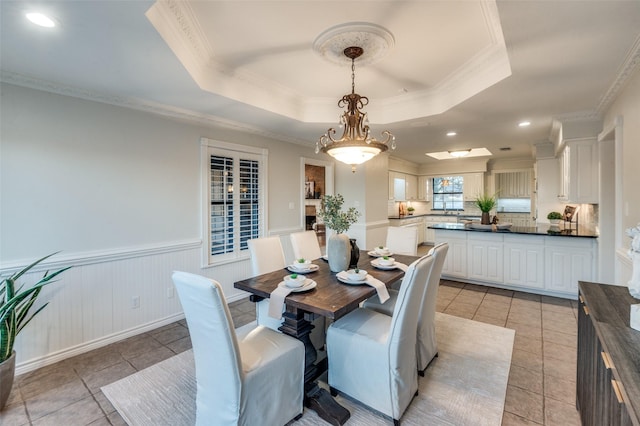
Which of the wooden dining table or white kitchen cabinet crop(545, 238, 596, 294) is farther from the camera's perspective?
white kitchen cabinet crop(545, 238, 596, 294)

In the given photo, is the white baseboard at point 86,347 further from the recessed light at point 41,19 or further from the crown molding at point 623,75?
the crown molding at point 623,75

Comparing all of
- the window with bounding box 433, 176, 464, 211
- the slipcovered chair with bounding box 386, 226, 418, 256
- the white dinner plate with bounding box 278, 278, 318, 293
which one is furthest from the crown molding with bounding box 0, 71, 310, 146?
the window with bounding box 433, 176, 464, 211

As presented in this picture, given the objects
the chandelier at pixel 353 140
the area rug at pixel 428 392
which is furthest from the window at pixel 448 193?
the chandelier at pixel 353 140

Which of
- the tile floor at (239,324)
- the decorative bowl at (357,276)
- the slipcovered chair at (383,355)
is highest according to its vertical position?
the decorative bowl at (357,276)

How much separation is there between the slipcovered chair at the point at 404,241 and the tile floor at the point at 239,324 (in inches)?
38.2

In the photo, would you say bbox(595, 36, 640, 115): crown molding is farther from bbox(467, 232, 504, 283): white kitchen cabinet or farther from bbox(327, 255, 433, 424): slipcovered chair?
bbox(327, 255, 433, 424): slipcovered chair

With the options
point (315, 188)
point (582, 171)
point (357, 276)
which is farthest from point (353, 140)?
point (315, 188)

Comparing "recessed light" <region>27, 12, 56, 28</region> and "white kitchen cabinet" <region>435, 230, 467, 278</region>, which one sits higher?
"recessed light" <region>27, 12, 56, 28</region>

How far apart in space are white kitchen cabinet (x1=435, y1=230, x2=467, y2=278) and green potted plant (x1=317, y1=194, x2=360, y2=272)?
291cm

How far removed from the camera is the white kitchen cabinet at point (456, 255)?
4.80 metres

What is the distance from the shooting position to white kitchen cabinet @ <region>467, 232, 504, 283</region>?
4512 mm

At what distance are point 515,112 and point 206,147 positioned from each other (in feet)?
13.2

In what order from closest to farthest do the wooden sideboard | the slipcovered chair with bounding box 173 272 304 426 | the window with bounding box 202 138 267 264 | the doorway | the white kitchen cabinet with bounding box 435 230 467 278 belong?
1. the wooden sideboard
2. the slipcovered chair with bounding box 173 272 304 426
3. the window with bounding box 202 138 267 264
4. the white kitchen cabinet with bounding box 435 230 467 278
5. the doorway

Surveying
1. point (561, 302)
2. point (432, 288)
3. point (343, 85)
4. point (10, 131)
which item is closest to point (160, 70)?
point (10, 131)
